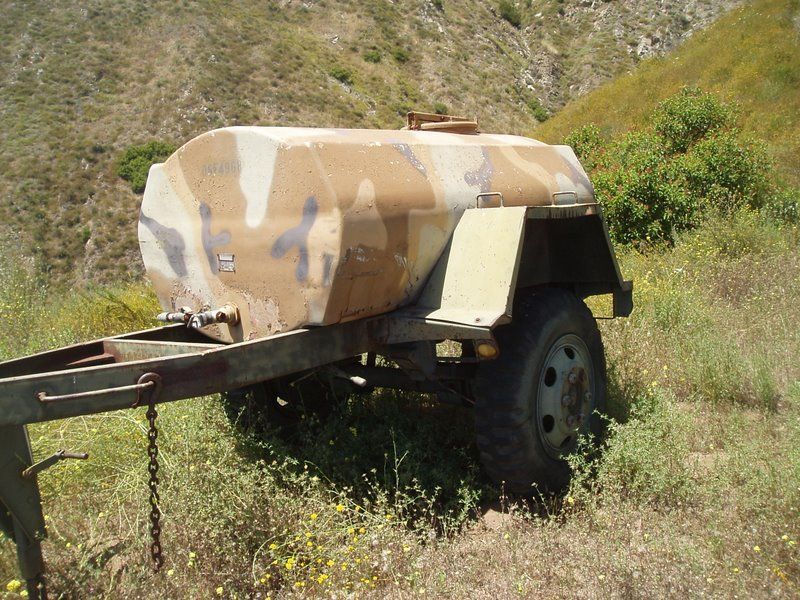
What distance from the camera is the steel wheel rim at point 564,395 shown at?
13.2 feet

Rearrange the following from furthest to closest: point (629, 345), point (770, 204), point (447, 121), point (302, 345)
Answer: point (770, 204), point (629, 345), point (447, 121), point (302, 345)

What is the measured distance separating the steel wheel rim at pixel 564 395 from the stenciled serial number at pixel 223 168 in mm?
1866

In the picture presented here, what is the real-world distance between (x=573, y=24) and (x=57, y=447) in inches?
1919

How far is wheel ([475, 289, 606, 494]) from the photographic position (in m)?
3.73

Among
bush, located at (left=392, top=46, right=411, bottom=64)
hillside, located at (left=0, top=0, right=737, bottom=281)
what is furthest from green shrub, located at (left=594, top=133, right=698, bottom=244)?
bush, located at (left=392, top=46, right=411, bottom=64)

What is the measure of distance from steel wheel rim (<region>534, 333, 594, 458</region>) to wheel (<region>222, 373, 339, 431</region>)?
1.30 meters

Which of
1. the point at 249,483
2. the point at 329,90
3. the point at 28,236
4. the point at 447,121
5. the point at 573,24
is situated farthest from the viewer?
the point at 573,24

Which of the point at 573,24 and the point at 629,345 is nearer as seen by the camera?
the point at 629,345

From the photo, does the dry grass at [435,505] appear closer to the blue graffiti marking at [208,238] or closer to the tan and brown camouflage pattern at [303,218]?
the tan and brown camouflage pattern at [303,218]

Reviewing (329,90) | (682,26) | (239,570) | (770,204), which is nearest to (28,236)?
(329,90)

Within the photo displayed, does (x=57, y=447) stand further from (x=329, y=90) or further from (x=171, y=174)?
(x=329, y=90)

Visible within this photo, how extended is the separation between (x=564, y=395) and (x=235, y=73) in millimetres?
35734

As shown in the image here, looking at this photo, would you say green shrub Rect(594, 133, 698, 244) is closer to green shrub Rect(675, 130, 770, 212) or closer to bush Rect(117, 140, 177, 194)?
green shrub Rect(675, 130, 770, 212)

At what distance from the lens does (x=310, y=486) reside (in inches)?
150
